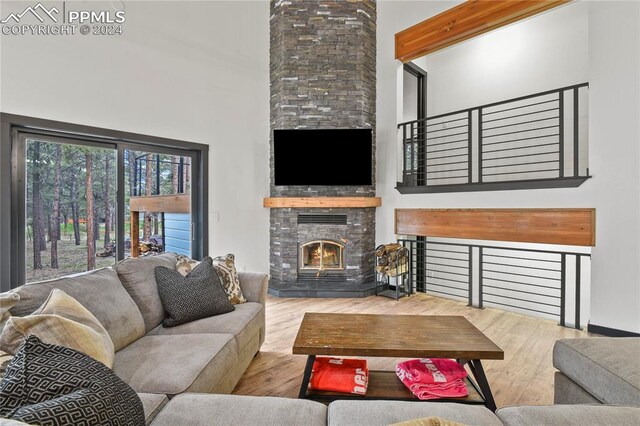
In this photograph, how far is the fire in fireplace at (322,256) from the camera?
4.69 meters

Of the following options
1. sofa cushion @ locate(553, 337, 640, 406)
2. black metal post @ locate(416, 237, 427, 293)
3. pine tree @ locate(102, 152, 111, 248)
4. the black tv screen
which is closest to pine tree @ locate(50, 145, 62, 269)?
pine tree @ locate(102, 152, 111, 248)

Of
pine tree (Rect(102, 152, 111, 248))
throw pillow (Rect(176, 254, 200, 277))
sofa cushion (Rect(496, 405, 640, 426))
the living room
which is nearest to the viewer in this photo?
sofa cushion (Rect(496, 405, 640, 426))

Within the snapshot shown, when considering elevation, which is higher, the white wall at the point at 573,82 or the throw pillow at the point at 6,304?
the white wall at the point at 573,82

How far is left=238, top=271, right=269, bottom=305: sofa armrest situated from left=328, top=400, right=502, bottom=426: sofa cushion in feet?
5.31

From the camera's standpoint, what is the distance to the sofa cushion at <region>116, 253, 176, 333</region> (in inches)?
81.5

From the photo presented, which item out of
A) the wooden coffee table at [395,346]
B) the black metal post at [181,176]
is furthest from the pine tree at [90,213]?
the wooden coffee table at [395,346]

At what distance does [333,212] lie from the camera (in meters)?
4.64

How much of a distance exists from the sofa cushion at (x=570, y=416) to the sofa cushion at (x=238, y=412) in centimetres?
66

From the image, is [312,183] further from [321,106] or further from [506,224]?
[506,224]

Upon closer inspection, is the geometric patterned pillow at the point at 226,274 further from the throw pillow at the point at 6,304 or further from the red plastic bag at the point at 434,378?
the red plastic bag at the point at 434,378

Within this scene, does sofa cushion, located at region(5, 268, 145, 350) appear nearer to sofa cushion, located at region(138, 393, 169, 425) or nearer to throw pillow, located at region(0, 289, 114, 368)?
throw pillow, located at region(0, 289, 114, 368)

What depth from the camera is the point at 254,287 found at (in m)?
2.70

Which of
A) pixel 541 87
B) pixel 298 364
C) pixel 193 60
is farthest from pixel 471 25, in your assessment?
pixel 298 364

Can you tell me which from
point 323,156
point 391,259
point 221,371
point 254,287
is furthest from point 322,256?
point 221,371
